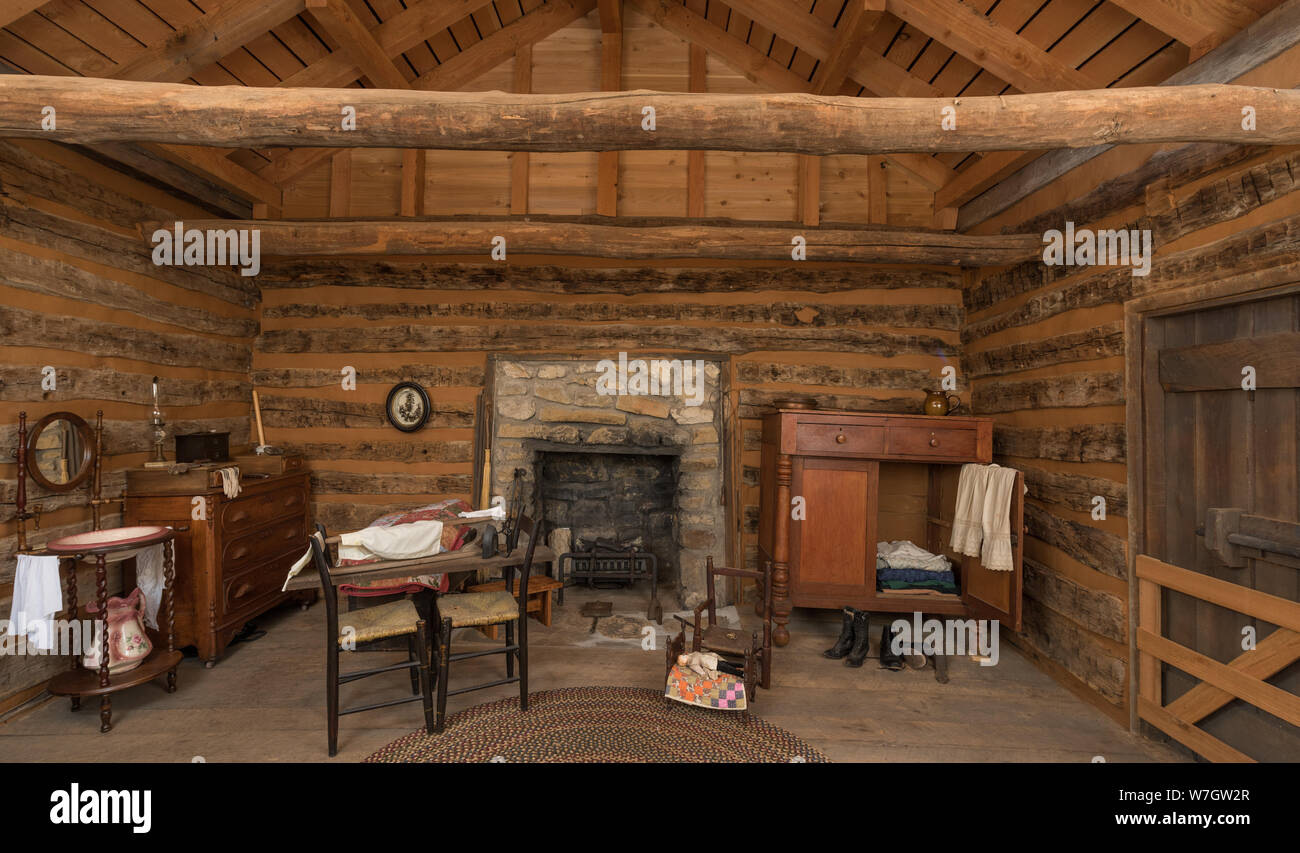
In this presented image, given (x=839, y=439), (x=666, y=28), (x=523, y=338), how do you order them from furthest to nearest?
(x=523, y=338), (x=666, y=28), (x=839, y=439)

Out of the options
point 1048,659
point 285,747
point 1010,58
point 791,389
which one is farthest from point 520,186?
point 1048,659

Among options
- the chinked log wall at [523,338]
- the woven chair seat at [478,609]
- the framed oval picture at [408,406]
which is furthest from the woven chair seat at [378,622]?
the framed oval picture at [408,406]

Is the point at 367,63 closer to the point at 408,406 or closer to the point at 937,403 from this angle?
the point at 408,406

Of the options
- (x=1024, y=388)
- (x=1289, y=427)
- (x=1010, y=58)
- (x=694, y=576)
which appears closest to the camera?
(x=1289, y=427)

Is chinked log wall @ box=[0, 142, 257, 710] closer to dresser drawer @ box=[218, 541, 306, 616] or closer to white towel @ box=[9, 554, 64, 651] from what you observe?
white towel @ box=[9, 554, 64, 651]

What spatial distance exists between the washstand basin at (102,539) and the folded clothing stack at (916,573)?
181 inches

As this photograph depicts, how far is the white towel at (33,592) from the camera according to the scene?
2988 mm

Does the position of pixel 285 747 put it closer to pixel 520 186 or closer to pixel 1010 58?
pixel 520 186

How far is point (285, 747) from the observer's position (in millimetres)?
2924

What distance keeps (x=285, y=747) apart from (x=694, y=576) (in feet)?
10.1

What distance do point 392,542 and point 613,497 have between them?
2767 millimetres

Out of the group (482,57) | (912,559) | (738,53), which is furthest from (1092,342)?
(482,57)

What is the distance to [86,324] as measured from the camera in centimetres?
363

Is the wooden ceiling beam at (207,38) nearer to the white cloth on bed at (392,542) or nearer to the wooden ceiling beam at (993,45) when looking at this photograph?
the white cloth on bed at (392,542)
